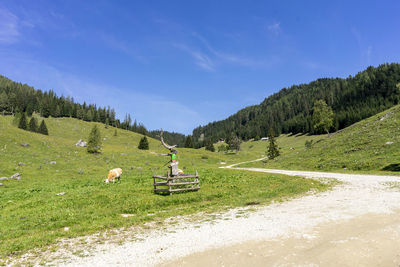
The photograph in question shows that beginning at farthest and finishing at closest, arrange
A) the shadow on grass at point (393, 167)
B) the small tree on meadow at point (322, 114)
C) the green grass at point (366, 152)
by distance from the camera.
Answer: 1. the small tree on meadow at point (322, 114)
2. the green grass at point (366, 152)
3. the shadow on grass at point (393, 167)

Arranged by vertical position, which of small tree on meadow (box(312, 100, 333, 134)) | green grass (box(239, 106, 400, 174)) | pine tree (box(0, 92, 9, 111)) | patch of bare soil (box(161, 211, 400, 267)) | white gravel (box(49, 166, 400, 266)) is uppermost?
pine tree (box(0, 92, 9, 111))

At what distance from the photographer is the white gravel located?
7.45 m

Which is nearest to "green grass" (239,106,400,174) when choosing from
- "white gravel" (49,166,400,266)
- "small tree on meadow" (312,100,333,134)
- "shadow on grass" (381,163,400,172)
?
"shadow on grass" (381,163,400,172)

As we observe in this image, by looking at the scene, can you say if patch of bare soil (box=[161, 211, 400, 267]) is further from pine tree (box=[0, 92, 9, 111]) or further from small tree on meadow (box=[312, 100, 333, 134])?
pine tree (box=[0, 92, 9, 111])

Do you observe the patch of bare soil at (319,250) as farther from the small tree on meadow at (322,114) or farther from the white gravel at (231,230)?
the small tree on meadow at (322,114)

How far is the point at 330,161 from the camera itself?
1640 inches

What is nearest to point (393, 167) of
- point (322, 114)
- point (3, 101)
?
point (322, 114)

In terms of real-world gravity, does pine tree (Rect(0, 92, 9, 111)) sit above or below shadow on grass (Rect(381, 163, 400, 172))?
above

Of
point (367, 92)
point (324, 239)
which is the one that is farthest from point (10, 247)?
point (367, 92)

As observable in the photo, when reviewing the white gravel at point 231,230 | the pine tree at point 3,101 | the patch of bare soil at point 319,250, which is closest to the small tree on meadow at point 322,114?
the white gravel at point 231,230

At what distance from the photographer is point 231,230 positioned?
9625mm

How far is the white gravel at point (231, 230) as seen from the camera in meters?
7.45

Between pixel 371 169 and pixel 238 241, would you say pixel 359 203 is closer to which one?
pixel 238 241

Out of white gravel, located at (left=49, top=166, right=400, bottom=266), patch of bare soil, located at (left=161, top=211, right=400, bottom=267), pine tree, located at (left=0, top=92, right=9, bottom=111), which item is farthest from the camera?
pine tree, located at (left=0, top=92, right=9, bottom=111)
